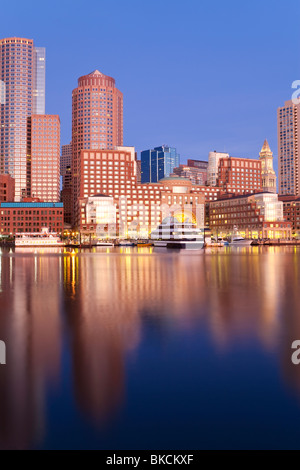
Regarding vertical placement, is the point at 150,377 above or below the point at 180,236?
below

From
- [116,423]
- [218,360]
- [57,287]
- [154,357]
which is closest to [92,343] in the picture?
[154,357]

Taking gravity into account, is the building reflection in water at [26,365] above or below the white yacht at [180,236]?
below

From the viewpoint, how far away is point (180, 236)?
153000mm

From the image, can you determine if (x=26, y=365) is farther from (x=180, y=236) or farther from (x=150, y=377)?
(x=180, y=236)

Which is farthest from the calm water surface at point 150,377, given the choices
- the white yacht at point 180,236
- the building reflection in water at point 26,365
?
the white yacht at point 180,236

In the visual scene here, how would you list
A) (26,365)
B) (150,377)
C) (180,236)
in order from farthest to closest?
1. (180,236)
2. (26,365)
3. (150,377)

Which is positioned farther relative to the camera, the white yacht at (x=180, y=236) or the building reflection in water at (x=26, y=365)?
the white yacht at (x=180, y=236)

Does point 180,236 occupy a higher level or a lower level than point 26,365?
higher

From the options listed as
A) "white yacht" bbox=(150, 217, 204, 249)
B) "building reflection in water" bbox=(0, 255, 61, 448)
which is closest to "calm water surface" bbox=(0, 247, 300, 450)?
"building reflection in water" bbox=(0, 255, 61, 448)

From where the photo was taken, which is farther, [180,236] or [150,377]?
[180,236]

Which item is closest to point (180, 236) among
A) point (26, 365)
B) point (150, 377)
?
point (26, 365)

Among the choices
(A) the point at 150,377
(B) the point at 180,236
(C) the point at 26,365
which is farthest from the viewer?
(B) the point at 180,236

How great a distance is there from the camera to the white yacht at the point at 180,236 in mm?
146413

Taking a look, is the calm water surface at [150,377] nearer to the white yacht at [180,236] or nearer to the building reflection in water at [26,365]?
the building reflection in water at [26,365]
